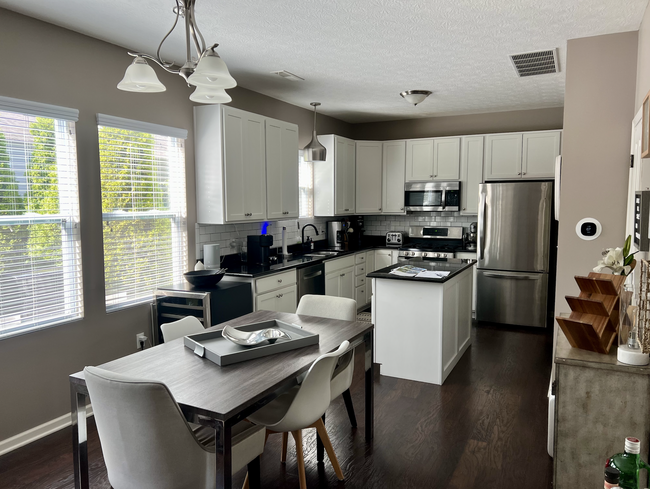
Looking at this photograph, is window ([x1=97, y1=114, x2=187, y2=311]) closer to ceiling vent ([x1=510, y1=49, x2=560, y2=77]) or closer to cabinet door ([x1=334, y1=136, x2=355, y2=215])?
cabinet door ([x1=334, y1=136, x2=355, y2=215])

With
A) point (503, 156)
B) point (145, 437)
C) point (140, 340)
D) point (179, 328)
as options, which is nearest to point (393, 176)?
point (503, 156)

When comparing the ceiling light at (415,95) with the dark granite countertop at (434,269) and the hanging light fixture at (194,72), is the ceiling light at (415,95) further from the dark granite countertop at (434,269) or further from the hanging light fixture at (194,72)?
the hanging light fixture at (194,72)

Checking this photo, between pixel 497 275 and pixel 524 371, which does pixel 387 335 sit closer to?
pixel 524 371

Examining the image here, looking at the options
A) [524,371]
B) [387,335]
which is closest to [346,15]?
[387,335]

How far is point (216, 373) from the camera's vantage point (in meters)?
2.09

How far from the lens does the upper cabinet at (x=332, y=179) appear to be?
627cm

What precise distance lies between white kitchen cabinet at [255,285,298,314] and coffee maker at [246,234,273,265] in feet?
1.24

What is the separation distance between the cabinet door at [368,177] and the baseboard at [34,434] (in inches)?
180

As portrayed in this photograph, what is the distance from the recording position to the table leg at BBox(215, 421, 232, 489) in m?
1.71

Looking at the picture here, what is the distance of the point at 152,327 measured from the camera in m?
3.97

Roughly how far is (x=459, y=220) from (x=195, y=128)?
3853 millimetres

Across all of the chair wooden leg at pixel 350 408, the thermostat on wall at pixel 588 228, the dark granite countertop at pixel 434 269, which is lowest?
the chair wooden leg at pixel 350 408

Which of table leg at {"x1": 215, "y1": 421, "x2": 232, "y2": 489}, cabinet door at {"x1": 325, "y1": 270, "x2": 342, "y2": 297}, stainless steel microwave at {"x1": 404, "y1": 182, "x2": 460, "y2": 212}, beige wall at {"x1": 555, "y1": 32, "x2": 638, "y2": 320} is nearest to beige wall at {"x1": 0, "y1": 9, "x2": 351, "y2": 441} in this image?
table leg at {"x1": 215, "y1": 421, "x2": 232, "y2": 489}

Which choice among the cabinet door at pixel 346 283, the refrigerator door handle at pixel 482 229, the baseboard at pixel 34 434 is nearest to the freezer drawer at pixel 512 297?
the refrigerator door handle at pixel 482 229
